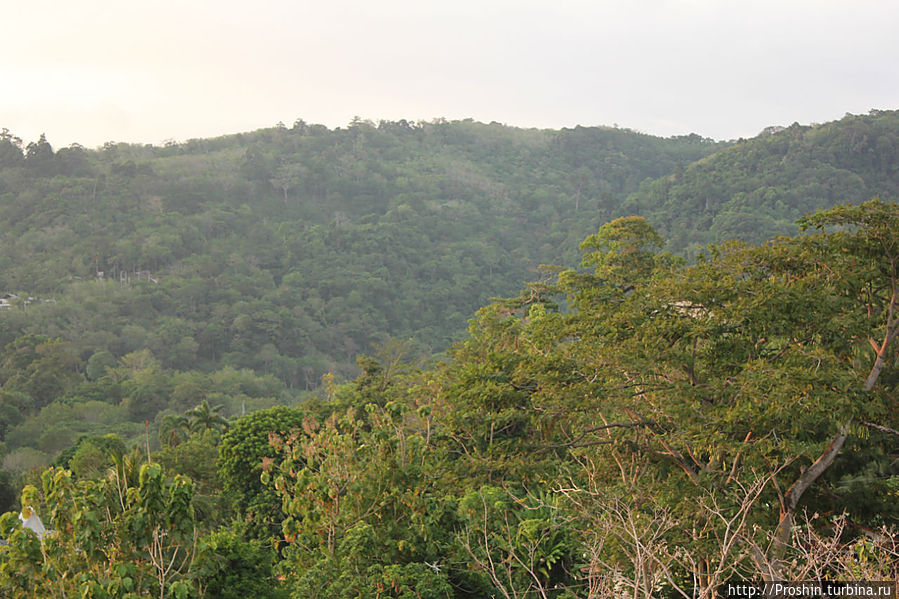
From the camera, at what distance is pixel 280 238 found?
6644 cm

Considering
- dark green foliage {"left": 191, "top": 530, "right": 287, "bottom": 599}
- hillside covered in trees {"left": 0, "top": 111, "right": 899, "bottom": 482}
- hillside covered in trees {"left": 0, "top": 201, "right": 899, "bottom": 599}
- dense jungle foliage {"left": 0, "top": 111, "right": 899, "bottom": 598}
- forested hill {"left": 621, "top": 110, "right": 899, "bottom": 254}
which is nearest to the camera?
hillside covered in trees {"left": 0, "top": 201, "right": 899, "bottom": 599}

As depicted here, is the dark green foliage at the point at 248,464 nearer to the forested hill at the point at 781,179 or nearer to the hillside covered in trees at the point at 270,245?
the hillside covered in trees at the point at 270,245

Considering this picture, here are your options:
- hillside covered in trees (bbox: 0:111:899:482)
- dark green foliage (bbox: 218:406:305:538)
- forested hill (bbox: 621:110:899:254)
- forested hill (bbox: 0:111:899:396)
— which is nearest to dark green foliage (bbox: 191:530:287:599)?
dark green foliage (bbox: 218:406:305:538)

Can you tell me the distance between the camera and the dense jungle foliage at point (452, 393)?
6.37m

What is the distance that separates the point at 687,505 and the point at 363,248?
59.9 m

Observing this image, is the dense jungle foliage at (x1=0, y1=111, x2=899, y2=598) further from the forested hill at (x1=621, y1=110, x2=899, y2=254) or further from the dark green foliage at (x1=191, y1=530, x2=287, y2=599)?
the forested hill at (x1=621, y1=110, x2=899, y2=254)

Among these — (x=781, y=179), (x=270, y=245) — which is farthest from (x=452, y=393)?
(x=270, y=245)

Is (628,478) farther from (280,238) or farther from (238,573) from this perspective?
(280,238)

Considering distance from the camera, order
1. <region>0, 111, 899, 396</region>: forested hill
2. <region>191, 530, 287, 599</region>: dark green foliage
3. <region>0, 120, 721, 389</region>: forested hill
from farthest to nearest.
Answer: <region>0, 111, 899, 396</region>: forested hill → <region>0, 120, 721, 389</region>: forested hill → <region>191, 530, 287, 599</region>: dark green foliage

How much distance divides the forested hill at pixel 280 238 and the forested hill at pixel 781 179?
8154 mm

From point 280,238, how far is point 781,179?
135 feet

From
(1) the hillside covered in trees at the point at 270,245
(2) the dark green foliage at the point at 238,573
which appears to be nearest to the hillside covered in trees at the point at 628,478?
(2) the dark green foliage at the point at 238,573

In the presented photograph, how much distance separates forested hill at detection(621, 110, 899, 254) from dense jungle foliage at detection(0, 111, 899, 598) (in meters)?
0.25

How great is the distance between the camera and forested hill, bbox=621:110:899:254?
5656 centimetres
